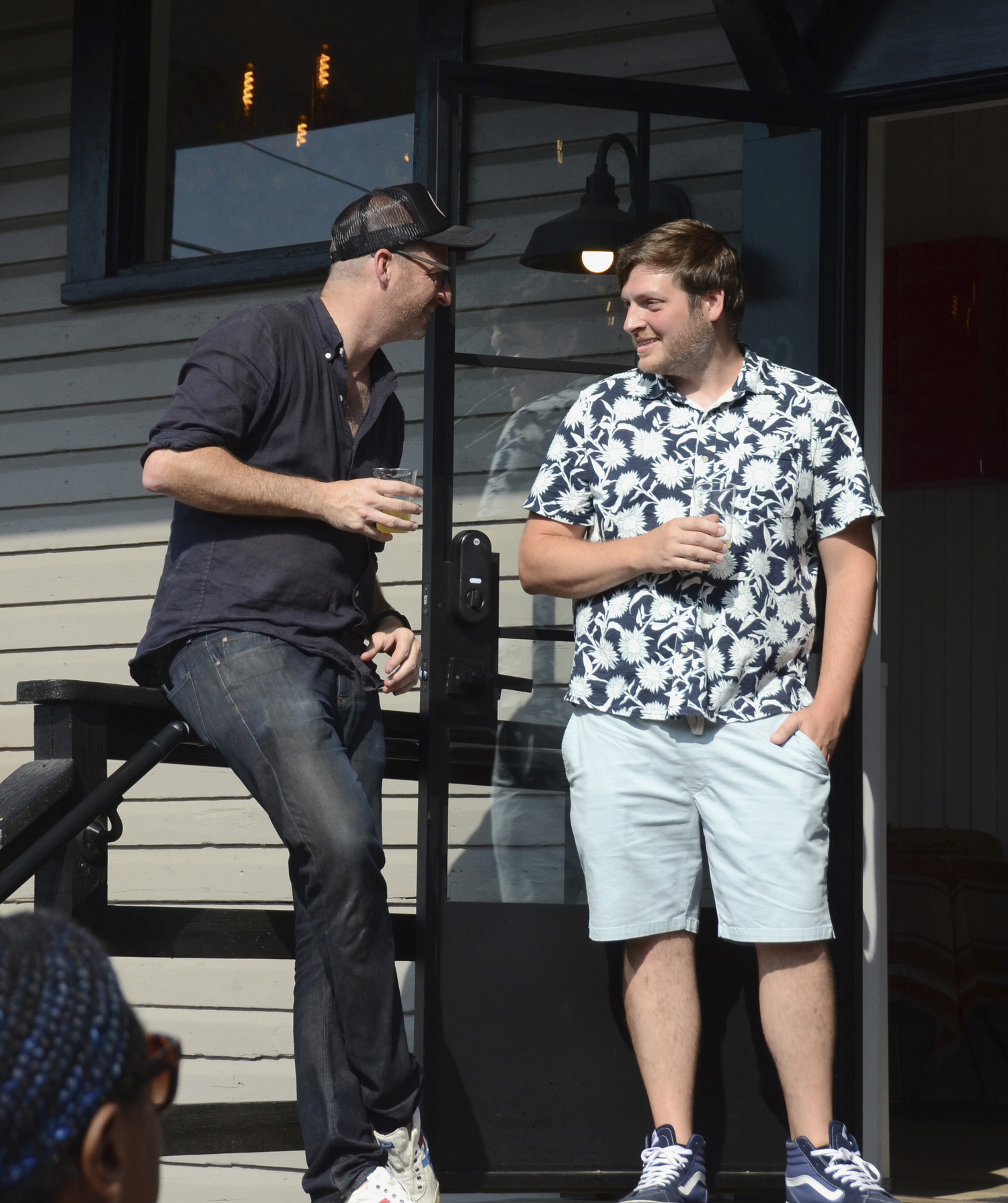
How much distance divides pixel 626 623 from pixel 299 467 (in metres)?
0.65

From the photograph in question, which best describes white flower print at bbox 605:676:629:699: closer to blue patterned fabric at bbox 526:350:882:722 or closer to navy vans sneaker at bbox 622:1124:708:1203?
blue patterned fabric at bbox 526:350:882:722

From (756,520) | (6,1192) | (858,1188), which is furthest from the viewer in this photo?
(756,520)

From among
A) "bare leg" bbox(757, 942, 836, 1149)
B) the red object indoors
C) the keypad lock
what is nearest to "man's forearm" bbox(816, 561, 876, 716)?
"bare leg" bbox(757, 942, 836, 1149)

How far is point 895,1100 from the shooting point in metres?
5.24

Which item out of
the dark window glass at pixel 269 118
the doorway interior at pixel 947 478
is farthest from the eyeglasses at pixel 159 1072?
the doorway interior at pixel 947 478

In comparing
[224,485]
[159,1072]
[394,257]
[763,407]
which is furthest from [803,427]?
[159,1072]

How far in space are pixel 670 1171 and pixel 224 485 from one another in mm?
1363

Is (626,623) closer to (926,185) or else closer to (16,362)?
(16,362)

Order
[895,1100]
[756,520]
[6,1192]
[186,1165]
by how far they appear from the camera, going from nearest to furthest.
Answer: [6,1192] < [756,520] < [186,1165] < [895,1100]

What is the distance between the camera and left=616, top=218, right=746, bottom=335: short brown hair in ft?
9.17

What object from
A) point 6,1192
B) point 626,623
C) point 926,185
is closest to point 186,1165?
point 626,623

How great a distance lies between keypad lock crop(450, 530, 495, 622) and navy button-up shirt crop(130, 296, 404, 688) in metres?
0.36

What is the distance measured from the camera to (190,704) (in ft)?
8.19

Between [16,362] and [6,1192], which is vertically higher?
[16,362]
